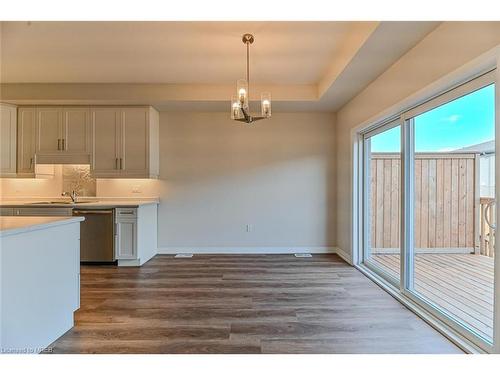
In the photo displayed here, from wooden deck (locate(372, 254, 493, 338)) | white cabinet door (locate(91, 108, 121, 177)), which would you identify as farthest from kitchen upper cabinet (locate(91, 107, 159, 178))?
wooden deck (locate(372, 254, 493, 338))

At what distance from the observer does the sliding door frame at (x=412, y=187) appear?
189 centimetres

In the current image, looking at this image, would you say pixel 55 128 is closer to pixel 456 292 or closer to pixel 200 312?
pixel 200 312

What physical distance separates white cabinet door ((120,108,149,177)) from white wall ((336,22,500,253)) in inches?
127

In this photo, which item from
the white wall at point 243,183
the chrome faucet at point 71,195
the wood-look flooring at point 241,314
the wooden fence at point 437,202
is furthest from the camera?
the white wall at point 243,183

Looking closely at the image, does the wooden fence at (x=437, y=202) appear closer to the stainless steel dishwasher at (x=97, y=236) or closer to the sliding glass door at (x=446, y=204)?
the sliding glass door at (x=446, y=204)

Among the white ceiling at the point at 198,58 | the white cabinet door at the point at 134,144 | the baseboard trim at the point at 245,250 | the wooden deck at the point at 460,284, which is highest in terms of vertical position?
the white ceiling at the point at 198,58

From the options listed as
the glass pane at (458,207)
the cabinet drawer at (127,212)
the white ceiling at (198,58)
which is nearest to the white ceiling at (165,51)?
the white ceiling at (198,58)

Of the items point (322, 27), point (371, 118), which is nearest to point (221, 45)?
point (322, 27)

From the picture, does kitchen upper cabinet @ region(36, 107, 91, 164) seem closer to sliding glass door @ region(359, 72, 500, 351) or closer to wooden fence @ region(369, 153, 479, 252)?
sliding glass door @ region(359, 72, 500, 351)

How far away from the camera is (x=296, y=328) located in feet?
8.01

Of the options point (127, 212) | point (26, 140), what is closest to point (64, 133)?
point (26, 140)

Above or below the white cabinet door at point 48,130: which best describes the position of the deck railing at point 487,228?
below

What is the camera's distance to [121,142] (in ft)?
15.6

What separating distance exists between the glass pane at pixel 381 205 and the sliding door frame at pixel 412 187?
9cm
